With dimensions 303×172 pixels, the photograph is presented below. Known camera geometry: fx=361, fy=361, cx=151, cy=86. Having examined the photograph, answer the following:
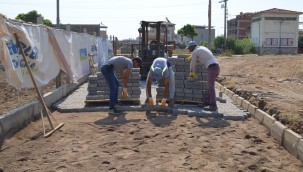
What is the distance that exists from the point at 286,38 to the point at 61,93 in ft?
166

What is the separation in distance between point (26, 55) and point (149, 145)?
308cm

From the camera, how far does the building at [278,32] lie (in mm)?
54250

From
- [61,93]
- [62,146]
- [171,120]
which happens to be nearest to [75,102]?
[61,93]

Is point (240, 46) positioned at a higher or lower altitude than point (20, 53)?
higher

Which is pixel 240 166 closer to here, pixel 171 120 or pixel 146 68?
pixel 171 120

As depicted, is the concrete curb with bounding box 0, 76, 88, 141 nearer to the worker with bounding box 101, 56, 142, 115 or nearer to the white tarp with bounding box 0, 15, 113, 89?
the white tarp with bounding box 0, 15, 113, 89

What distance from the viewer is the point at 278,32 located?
54688 mm

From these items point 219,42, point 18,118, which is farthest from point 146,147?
point 219,42

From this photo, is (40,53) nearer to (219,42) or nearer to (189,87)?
(189,87)

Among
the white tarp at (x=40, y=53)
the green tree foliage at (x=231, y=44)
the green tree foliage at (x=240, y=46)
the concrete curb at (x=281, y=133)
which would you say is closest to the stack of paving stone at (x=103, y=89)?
the white tarp at (x=40, y=53)

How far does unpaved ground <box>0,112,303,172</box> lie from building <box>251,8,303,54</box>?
4936 centimetres

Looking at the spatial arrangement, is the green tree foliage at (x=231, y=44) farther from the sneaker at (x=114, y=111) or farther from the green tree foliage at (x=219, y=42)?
the sneaker at (x=114, y=111)

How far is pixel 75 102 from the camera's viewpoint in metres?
9.73

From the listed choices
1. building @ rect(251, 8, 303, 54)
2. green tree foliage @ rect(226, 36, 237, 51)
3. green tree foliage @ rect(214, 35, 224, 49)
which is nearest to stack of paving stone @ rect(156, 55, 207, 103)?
green tree foliage @ rect(226, 36, 237, 51)
